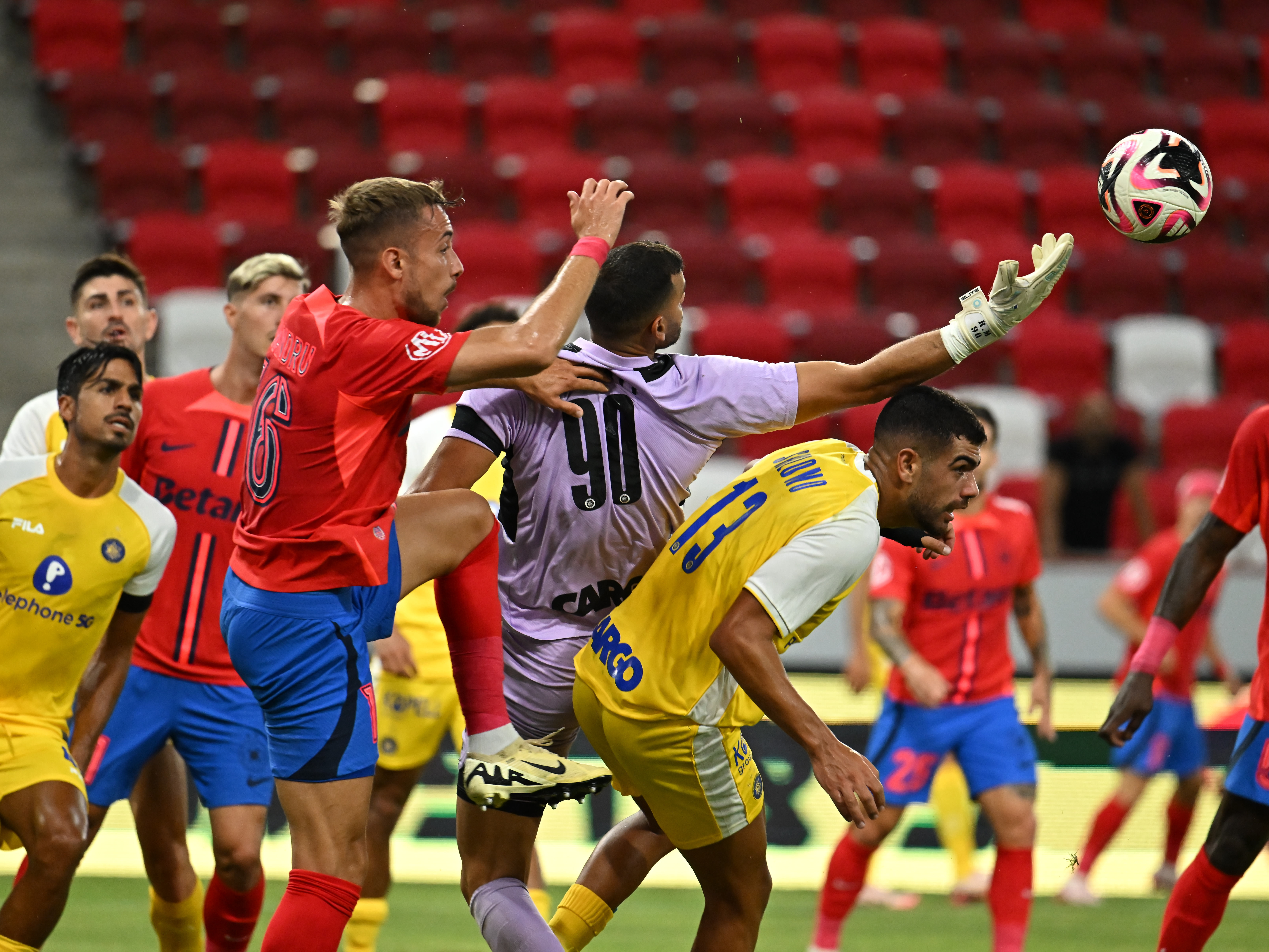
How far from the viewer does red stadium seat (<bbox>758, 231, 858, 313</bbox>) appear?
1163cm

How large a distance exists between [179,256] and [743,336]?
4.28 meters

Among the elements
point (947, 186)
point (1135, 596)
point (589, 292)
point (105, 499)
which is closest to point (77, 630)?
point (105, 499)

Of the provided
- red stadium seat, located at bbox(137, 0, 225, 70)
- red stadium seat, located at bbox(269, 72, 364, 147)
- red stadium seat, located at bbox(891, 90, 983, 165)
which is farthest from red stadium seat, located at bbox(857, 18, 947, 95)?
red stadium seat, located at bbox(137, 0, 225, 70)

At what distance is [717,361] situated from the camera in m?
3.98

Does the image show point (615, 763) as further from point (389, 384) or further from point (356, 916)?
point (356, 916)

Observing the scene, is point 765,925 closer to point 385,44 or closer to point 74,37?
point 385,44

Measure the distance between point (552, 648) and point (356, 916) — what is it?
1.66 metres

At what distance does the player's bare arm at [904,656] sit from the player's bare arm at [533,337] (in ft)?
7.72

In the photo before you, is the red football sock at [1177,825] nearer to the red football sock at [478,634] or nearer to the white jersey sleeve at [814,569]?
the white jersey sleeve at [814,569]

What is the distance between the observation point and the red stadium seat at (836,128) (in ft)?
42.7

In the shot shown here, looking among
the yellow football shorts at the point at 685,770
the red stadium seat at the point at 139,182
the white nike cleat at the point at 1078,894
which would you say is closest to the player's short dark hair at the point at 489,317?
the yellow football shorts at the point at 685,770

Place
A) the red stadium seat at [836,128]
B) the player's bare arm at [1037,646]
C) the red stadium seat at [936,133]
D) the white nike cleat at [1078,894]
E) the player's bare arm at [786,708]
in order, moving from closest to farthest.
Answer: the player's bare arm at [786,708]
the player's bare arm at [1037,646]
the white nike cleat at [1078,894]
the red stadium seat at [836,128]
the red stadium seat at [936,133]

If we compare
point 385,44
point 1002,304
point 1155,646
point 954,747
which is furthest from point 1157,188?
point 385,44

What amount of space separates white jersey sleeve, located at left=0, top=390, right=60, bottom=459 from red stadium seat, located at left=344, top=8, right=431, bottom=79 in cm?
913
